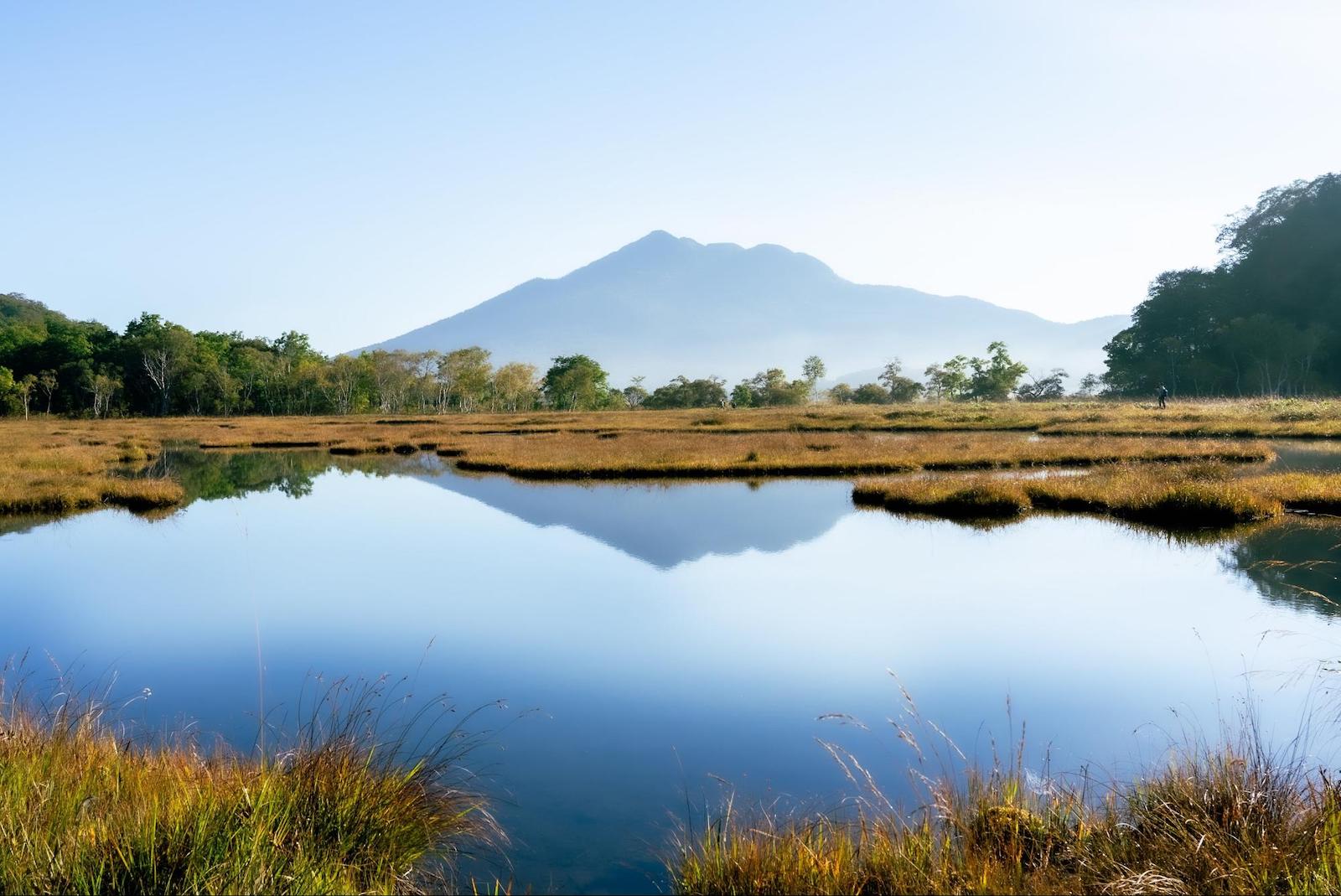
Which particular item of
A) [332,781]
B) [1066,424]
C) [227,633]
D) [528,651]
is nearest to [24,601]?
[227,633]

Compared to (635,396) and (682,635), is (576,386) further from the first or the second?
(682,635)

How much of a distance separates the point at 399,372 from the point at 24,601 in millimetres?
87039

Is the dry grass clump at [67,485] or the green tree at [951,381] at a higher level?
the green tree at [951,381]

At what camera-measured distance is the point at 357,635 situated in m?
11.3

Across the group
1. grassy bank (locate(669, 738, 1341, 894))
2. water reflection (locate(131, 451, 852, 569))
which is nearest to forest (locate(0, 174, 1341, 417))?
water reflection (locate(131, 451, 852, 569))

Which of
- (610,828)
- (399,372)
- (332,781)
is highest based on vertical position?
(399,372)

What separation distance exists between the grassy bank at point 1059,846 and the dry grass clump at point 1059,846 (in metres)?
0.01

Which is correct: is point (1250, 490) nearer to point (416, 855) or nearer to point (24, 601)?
point (416, 855)

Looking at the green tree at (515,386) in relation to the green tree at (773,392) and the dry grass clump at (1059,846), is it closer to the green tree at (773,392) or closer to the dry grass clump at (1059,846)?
the green tree at (773,392)

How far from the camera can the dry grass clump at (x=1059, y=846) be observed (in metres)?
4.34

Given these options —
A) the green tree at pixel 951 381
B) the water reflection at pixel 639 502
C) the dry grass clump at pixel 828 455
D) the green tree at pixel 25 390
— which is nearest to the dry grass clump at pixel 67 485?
the water reflection at pixel 639 502

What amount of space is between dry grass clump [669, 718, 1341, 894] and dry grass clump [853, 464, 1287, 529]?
47.1ft

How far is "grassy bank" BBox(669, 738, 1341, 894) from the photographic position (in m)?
4.34

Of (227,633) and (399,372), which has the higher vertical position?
(399,372)
